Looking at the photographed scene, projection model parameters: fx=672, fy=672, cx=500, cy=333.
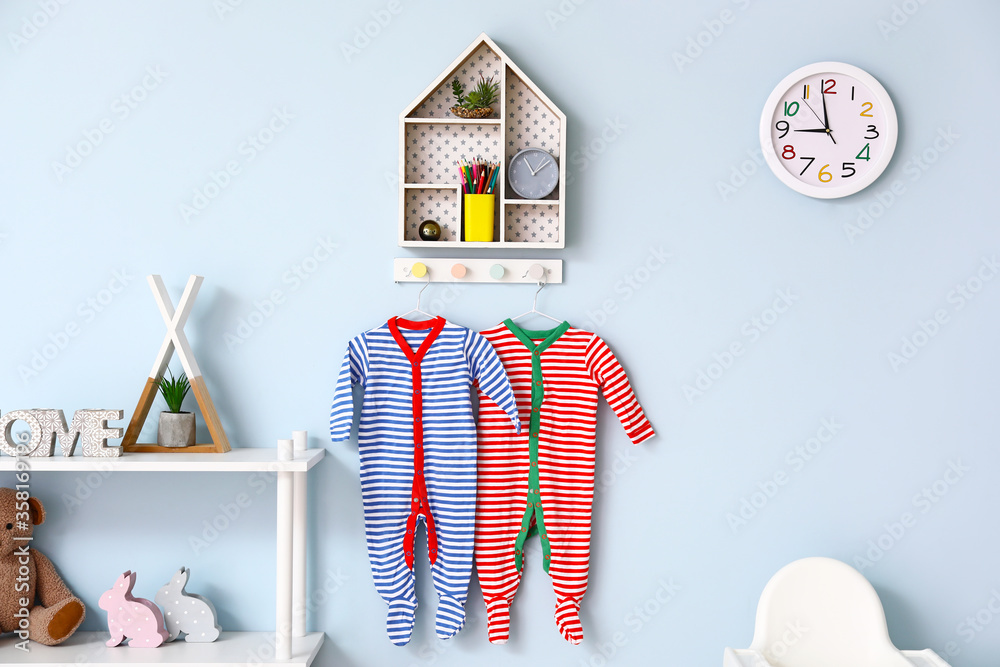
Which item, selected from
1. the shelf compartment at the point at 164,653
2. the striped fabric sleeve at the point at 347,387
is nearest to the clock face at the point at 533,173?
the striped fabric sleeve at the point at 347,387

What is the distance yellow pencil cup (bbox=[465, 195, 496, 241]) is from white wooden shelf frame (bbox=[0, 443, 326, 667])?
611 millimetres

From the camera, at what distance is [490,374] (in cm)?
153

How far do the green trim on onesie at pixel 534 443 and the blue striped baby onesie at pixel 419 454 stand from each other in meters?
0.07

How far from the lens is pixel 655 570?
1.62m

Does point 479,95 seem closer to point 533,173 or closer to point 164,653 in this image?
point 533,173

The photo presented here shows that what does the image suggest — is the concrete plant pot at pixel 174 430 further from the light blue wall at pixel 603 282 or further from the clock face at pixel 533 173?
the clock face at pixel 533 173

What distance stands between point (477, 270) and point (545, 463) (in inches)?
19.0

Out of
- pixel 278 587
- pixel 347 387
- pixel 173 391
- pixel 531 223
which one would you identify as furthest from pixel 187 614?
pixel 531 223

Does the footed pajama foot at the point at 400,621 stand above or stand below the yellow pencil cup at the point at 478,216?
below

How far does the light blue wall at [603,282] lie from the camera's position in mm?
1591

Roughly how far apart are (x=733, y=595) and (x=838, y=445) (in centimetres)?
45

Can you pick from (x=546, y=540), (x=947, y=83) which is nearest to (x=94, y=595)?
(x=546, y=540)

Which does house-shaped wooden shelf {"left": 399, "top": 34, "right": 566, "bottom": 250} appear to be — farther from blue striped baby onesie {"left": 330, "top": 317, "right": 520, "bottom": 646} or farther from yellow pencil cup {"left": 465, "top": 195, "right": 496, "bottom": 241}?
blue striped baby onesie {"left": 330, "top": 317, "right": 520, "bottom": 646}

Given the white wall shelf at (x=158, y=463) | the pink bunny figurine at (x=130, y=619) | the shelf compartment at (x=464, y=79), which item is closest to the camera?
the white wall shelf at (x=158, y=463)
